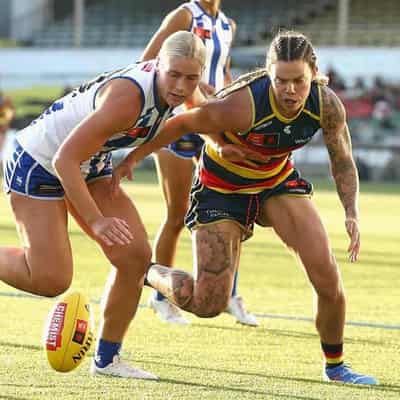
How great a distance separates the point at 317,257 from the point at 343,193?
0.41m

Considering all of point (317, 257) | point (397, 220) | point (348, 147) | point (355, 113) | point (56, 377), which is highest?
point (348, 147)

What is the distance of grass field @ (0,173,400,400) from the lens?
6.14 metres

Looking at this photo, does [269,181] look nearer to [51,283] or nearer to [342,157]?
[342,157]

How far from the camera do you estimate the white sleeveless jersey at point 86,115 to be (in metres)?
6.21

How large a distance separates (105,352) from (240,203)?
1122 millimetres

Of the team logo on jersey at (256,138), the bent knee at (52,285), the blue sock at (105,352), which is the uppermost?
the team logo on jersey at (256,138)

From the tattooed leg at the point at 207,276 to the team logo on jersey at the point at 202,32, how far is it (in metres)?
2.48

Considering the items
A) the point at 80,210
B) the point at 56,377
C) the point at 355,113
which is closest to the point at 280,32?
the point at 80,210

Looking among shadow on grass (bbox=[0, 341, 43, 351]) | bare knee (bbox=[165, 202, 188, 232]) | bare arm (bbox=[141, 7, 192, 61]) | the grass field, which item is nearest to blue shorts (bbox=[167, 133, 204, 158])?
bare knee (bbox=[165, 202, 188, 232])

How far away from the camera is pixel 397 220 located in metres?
18.9

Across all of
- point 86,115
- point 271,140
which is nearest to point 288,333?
point 271,140

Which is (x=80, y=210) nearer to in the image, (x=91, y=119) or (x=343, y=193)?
(x=91, y=119)

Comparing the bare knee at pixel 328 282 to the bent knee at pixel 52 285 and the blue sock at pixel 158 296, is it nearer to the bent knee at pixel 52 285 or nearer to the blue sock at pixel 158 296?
the bent knee at pixel 52 285

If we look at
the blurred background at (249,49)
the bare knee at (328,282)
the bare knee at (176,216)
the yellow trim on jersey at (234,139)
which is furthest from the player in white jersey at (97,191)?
the blurred background at (249,49)
